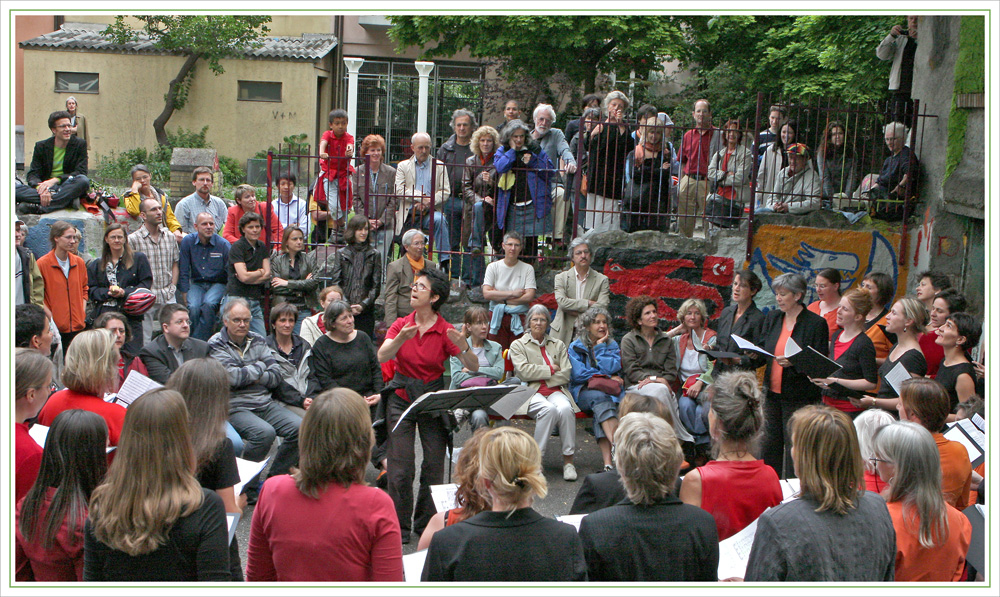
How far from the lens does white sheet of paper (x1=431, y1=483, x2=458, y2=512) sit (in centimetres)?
387

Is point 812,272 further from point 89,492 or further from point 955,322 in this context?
point 89,492

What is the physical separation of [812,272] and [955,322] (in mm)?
3674

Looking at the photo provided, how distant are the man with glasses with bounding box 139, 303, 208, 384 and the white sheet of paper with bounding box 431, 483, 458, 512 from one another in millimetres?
2685

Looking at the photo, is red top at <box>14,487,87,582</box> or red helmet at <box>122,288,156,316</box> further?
red helmet at <box>122,288,156,316</box>

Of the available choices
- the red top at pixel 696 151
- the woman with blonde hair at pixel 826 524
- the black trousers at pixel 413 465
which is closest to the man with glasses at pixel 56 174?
the black trousers at pixel 413 465

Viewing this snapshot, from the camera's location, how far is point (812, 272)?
9.05 meters

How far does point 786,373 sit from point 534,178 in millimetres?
3923

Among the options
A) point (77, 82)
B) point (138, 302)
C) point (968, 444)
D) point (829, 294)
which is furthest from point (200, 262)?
point (77, 82)

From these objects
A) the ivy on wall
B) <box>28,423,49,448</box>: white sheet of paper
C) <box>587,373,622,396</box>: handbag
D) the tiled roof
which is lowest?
<box>587,373,622,396</box>: handbag

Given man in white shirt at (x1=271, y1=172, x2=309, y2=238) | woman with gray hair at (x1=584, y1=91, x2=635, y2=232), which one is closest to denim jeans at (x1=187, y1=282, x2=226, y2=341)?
man in white shirt at (x1=271, y1=172, x2=309, y2=238)

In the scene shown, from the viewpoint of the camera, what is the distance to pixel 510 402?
573cm

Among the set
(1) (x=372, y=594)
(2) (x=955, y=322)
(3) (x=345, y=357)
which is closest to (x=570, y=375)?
(3) (x=345, y=357)

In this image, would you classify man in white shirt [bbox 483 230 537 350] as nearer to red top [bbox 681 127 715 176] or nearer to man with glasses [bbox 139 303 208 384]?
red top [bbox 681 127 715 176]

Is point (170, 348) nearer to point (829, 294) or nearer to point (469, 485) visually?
point (469, 485)
